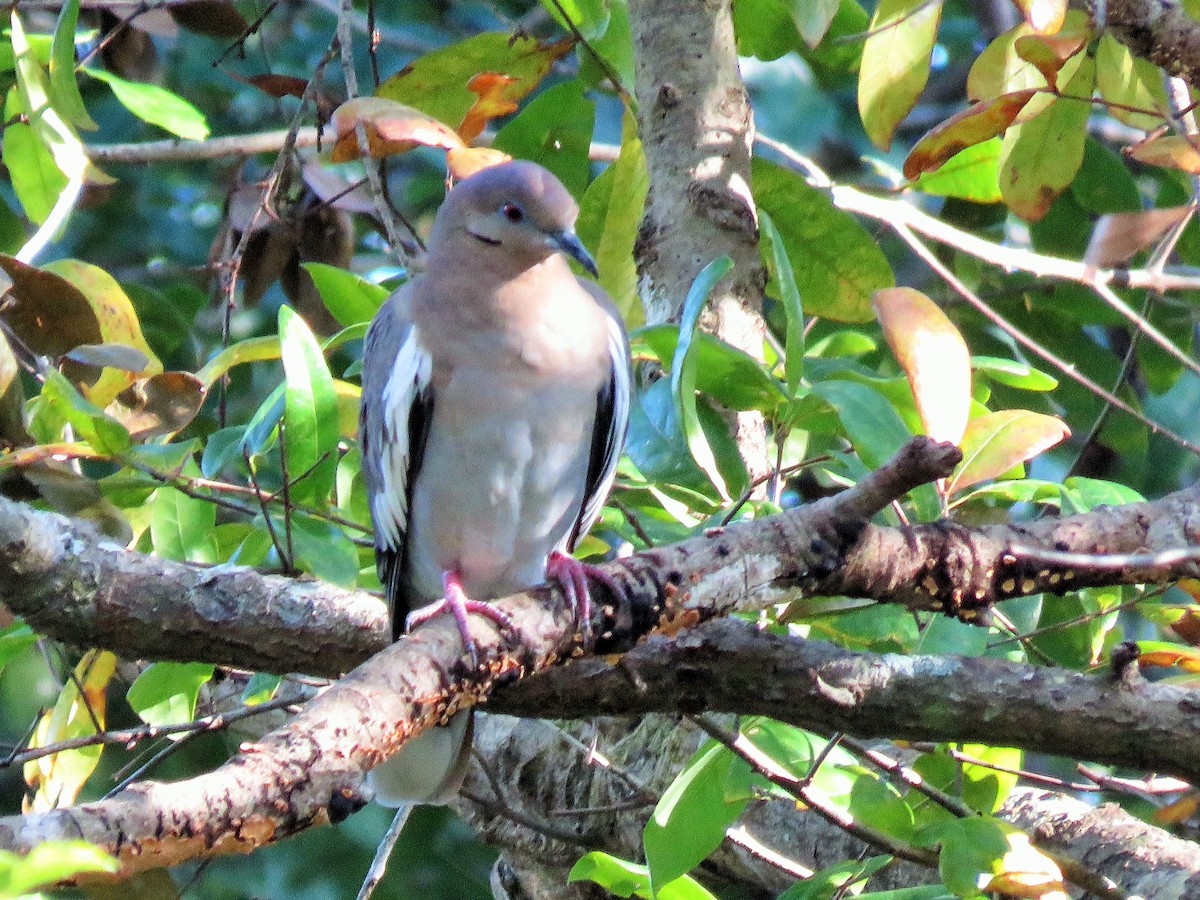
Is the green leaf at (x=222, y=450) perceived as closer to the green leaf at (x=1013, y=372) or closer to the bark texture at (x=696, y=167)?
the bark texture at (x=696, y=167)

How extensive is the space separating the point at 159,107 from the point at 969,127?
1.57 m

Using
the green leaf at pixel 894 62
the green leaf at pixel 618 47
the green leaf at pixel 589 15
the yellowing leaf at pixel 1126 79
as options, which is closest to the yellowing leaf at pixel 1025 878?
the green leaf at pixel 894 62

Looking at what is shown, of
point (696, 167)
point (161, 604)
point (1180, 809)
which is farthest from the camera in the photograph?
point (696, 167)

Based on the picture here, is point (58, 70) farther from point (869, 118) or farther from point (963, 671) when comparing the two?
point (963, 671)

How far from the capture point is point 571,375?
256cm

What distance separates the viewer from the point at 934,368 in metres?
1.96

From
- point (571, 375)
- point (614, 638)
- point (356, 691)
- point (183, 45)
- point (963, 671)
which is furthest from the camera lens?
point (183, 45)

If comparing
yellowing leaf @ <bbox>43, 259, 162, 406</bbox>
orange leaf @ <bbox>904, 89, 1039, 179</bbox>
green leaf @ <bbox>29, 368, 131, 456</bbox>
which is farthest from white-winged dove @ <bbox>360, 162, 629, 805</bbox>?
orange leaf @ <bbox>904, 89, 1039, 179</bbox>

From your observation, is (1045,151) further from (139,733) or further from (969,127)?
(139,733)

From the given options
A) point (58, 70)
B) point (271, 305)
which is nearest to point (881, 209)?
point (58, 70)

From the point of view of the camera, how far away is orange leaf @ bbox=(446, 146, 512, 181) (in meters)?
2.50

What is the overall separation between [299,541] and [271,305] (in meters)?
2.76

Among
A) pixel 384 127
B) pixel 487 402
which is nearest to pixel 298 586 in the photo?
pixel 487 402

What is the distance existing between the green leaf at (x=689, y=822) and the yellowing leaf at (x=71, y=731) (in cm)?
106
